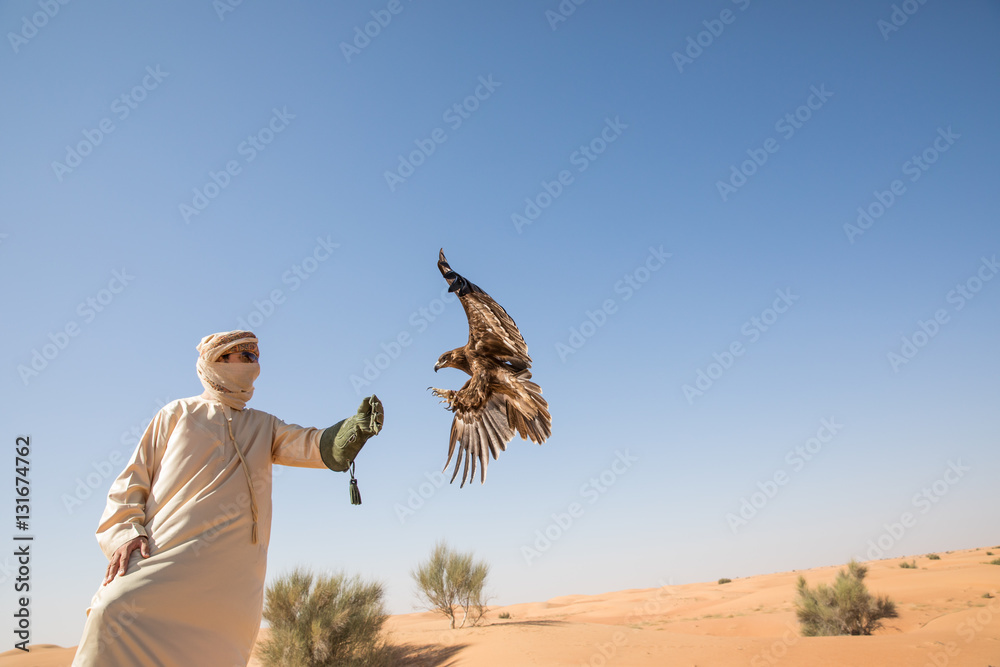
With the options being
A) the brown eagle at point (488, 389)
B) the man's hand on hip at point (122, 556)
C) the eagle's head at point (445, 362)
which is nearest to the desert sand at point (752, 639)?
the brown eagle at point (488, 389)

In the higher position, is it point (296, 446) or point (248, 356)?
point (248, 356)

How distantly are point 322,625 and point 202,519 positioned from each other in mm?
10280

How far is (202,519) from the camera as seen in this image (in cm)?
263

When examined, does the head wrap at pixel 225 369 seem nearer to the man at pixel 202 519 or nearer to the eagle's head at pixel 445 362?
the man at pixel 202 519

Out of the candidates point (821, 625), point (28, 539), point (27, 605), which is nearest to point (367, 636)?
point (27, 605)

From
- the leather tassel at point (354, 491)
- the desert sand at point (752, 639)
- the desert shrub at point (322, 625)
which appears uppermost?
the leather tassel at point (354, 491)

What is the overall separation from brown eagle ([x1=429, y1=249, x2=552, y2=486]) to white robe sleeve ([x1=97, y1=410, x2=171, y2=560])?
82.7 inches

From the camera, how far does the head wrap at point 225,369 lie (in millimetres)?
3000

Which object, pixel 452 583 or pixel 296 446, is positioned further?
pixel 452 583

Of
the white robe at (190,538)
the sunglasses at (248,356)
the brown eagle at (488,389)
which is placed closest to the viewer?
the white robe at (190,538)

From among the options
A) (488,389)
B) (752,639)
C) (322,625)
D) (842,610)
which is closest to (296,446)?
(488,389)

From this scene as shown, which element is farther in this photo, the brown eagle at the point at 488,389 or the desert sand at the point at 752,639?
the desert sand at the point at 752,639

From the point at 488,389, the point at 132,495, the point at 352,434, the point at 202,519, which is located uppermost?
the point at 488,389

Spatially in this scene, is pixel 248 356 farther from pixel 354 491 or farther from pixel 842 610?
pixel 842 610
